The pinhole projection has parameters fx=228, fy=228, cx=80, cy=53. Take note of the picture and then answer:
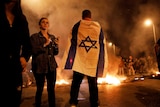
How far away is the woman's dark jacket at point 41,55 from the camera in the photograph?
3.79 metres

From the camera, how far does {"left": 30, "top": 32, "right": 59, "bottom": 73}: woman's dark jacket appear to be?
12.4 feet

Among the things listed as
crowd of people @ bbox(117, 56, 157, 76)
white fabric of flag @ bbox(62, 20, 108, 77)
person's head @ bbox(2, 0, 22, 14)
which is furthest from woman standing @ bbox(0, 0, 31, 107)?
crowd of people @ bbox(117, 56, 157, 76)

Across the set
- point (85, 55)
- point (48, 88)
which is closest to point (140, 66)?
point (85, 55)

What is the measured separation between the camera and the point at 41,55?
3.87 metres

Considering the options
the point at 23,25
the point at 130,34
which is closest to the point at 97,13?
the point at 130,34

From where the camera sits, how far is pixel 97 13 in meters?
16.4

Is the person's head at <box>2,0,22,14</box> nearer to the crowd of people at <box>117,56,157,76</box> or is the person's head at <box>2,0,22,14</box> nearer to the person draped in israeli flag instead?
the person draped in israeli flag

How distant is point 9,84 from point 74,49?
6.96 feet

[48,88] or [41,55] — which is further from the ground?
[41,55]

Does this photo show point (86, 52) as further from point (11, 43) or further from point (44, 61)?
point (11, 43)

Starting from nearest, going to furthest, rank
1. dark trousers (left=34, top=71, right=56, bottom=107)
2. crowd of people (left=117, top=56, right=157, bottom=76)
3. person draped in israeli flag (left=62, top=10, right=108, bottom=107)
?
dark trousers (left=34, top=71, right=56, bottom=107) → person draped in israeli flag (left=62, top=10, right=108, bottom=107) → crowd of people (left=117, top=56, right=157, bottom=76)

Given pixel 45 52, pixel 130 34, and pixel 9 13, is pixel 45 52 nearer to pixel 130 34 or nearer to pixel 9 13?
pixel 9 13

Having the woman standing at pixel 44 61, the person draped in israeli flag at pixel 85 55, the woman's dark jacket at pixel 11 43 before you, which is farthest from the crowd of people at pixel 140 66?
the woman's dark jacket at pixel 11 43

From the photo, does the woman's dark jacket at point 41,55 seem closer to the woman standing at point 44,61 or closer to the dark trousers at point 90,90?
the woman standing at point 44,61
